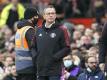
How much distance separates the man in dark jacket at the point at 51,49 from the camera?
12.7 meters

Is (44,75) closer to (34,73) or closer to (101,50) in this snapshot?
(34,73)

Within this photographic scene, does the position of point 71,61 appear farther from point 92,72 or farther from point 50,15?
point 50,15

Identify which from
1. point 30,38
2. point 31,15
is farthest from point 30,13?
point 30,38

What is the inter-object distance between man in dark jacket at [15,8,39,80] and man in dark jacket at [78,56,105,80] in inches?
65.4

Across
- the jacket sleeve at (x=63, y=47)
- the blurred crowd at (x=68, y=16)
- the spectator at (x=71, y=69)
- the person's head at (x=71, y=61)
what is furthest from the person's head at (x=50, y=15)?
the blurred crowd at (x=68, y=16)

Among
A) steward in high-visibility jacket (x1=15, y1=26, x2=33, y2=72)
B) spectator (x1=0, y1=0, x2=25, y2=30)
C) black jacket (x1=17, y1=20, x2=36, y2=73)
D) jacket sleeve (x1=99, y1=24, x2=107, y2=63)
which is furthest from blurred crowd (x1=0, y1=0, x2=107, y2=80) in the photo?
jacket sleeve (x1=99, y1=24, x2=107, y2=63)

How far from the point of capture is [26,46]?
1329 cm

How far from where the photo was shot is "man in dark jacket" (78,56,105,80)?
14383 millimetres

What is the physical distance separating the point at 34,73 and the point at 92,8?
10086 millimetres

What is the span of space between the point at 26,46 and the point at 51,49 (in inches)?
29.4

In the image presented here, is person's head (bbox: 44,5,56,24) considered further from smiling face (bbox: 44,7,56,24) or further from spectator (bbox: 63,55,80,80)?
spectator (bbox: 63,55,80,80)

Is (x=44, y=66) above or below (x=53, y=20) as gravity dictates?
below

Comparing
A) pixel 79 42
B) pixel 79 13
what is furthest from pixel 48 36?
pixel 79 13

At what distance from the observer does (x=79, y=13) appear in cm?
2305
